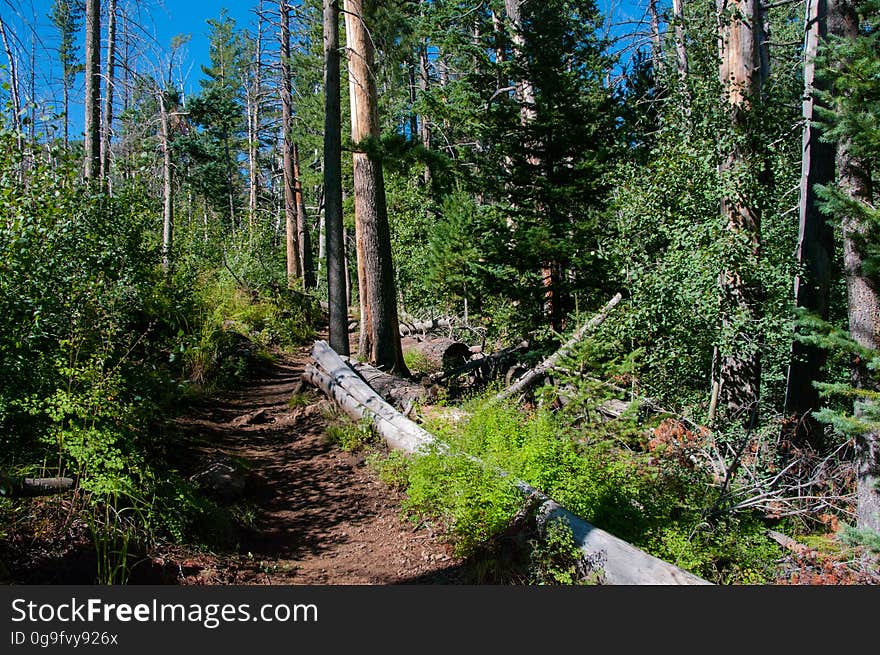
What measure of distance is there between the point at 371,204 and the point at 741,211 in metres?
5.86

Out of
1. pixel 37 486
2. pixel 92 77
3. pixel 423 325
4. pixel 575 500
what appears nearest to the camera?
pixel 37 486

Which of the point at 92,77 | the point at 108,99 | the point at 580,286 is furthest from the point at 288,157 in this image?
the point at 580,286

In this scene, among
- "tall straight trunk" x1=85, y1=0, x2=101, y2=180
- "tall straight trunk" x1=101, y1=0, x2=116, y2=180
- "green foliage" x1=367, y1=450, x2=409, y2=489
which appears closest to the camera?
"green foliage" x1=367, y1=450, x2=409, y2=489

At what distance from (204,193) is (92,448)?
36376mm

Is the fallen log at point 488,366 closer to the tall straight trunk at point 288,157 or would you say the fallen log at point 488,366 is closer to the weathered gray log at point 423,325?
the weathered gray log at point 423,325

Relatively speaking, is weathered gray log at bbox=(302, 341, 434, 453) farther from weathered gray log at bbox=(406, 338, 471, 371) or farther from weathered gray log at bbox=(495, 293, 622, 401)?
weathered gray log at bbox=(406, 338, 471, 371)

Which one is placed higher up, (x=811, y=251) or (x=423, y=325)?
(x=811, y=251)

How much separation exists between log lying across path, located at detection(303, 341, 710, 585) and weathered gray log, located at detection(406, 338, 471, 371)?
94.1 inches

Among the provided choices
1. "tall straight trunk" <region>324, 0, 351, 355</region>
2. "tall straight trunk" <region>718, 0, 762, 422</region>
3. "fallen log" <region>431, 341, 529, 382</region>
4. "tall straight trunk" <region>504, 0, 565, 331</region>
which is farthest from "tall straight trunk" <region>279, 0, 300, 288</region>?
"tall straight trunk" <region>718, 0, 762, 422</region>

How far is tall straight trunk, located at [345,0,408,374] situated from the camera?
10289 millimetres

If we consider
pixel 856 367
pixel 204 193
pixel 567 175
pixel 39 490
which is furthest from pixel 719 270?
pixel 204 193

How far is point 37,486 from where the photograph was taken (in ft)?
13.7

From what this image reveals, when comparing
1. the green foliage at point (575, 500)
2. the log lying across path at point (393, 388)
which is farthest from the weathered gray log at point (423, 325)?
the green foliage at point (575, 500)

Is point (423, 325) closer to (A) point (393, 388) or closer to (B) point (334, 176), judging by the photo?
(B) point (334, 176)
